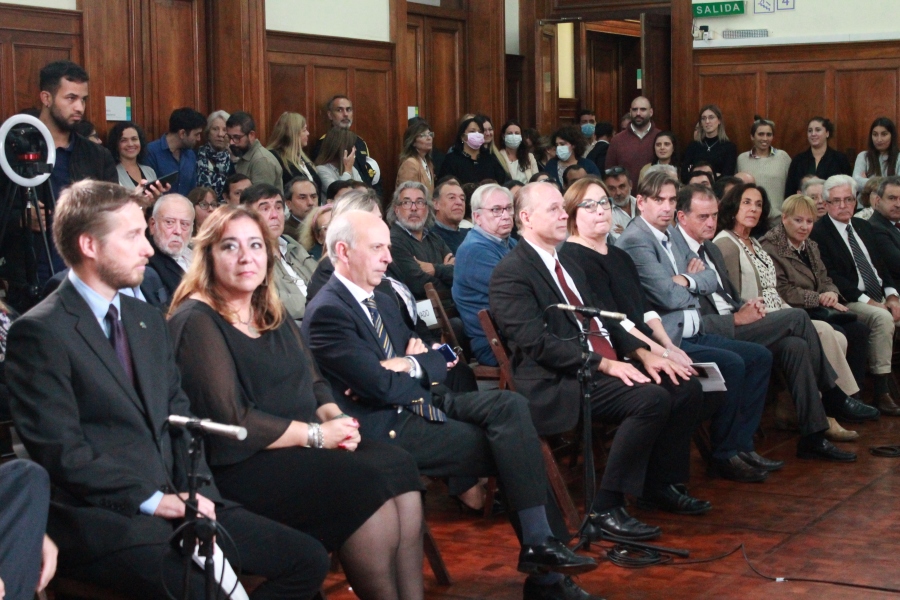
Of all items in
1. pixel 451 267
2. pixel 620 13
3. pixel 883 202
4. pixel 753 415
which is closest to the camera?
pixel 753 415

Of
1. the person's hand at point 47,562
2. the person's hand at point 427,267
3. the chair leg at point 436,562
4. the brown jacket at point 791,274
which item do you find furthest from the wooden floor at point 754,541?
the person's hand at point 427,267

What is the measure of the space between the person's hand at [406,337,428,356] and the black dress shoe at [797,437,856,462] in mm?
2399

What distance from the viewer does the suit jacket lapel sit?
262 centimetres

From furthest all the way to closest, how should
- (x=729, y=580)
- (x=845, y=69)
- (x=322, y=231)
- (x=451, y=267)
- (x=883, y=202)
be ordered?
(x=845, y=69)
(x=883, y=202)
(x=451, y=267)
(x=322, y=231)
(x=729, y=580)

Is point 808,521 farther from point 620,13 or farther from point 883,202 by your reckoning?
point 620,13

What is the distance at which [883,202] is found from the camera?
7211 mm

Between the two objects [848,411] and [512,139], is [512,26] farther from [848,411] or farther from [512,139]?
[848,411]

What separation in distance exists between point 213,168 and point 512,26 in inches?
203

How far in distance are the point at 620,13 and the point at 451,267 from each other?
5771 mm

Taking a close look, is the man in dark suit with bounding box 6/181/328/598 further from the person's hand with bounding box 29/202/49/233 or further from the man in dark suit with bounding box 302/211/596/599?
the person's hand with bounding box 29/202/49/233

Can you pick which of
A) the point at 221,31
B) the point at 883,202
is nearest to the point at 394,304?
the point at 883,202

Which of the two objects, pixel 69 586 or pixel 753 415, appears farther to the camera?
pixel 753 415

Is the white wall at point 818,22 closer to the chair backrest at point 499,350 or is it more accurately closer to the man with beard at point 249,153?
the man with beard at point 249,153

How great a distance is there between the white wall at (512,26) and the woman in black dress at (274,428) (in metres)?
8.81
